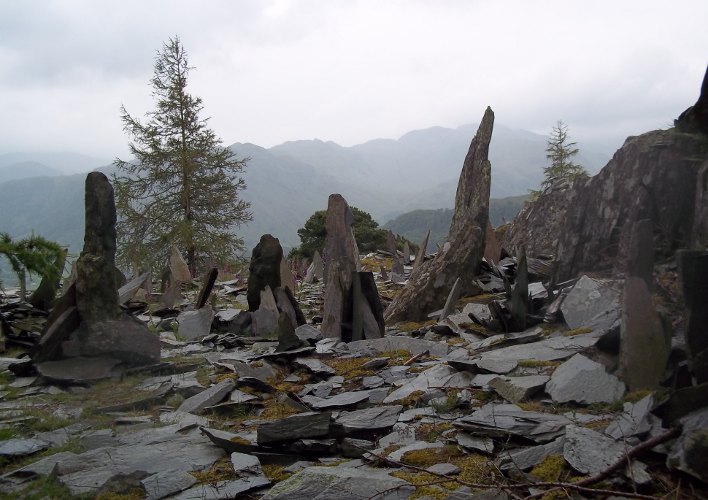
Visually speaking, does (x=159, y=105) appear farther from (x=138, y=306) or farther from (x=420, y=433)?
(x=420, y=433)

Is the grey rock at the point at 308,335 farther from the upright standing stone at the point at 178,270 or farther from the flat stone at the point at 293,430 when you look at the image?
the upright standing stone at the point at 178,270

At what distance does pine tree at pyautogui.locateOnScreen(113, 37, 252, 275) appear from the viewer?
82.1 feet

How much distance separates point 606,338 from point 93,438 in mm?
4406

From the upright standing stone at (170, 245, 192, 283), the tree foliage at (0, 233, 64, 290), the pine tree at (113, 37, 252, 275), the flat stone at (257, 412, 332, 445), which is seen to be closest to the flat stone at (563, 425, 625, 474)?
the flat stone at (257, 412, 332, 445)

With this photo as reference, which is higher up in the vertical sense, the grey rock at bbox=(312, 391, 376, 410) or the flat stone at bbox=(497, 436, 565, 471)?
the flat stone at bbox=(497, 436, 565, 471)

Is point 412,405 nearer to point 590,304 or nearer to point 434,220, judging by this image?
point 590,304

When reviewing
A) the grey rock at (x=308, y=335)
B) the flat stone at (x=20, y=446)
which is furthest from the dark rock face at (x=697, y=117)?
the flat stone at (x=20, y=446)

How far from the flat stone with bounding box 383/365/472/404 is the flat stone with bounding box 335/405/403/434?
0.41 metres

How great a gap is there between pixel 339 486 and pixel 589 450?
4.77 feet

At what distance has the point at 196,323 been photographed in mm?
10258

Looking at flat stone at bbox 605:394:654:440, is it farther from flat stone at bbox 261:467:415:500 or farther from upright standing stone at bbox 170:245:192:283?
upright standing stone at bbox 170:245:192:283

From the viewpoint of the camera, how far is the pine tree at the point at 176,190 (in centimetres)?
2503

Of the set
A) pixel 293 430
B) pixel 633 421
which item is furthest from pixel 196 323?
pixel 633 421

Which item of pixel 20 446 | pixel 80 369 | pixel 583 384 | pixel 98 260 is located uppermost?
pixel 98 260
